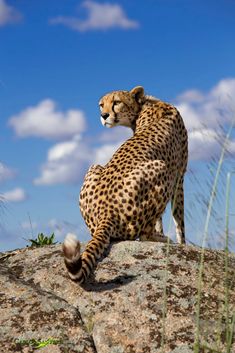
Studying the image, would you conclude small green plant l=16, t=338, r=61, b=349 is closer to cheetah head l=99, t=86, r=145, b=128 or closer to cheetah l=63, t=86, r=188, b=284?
cheetah l=63, t=86, r=188, b=284

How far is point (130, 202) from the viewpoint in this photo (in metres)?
4.55

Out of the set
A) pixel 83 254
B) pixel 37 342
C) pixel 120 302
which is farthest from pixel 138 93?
pixel 37 342

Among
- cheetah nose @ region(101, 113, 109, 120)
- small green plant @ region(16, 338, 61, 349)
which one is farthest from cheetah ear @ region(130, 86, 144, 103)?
small green plant @ region(16, 338, 61, 349)

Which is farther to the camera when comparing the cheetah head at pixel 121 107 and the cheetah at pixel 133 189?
the cheetah head at pixel 121 107

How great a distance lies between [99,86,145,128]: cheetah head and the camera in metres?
5.78

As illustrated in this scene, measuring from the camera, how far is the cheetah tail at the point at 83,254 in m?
3.28

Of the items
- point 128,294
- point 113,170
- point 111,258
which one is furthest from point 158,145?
point 128,294

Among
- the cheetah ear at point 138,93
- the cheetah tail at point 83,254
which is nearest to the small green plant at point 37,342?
the cheetah tail at point 83,254

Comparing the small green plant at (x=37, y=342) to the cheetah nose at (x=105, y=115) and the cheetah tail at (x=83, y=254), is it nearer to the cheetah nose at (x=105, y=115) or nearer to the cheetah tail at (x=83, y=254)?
the cheetah tail at (x=83, y=254)

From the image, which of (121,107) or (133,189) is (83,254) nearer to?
(133,189)

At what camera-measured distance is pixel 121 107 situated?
583 cm

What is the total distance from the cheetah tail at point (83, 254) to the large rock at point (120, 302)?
66 mm

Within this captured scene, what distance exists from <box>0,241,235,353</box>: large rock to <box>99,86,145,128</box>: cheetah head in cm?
189

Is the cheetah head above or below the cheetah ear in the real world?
below
